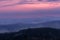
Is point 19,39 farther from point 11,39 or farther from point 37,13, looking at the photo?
point 37,13

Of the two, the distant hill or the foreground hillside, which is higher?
the distant hill

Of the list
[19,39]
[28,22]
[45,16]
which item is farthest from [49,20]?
[19,39]

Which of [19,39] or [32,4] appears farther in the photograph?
[32,4]

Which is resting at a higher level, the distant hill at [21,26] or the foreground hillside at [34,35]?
the distant hill at [21,26]

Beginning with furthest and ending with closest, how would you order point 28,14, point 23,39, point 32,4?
point 32,4 → point 28,14 → point 23,39

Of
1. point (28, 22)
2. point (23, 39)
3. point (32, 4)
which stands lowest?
point (23, 39)

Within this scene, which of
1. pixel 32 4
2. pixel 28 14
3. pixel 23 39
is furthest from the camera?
pixel 32 4

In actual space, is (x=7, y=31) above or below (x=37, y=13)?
below
